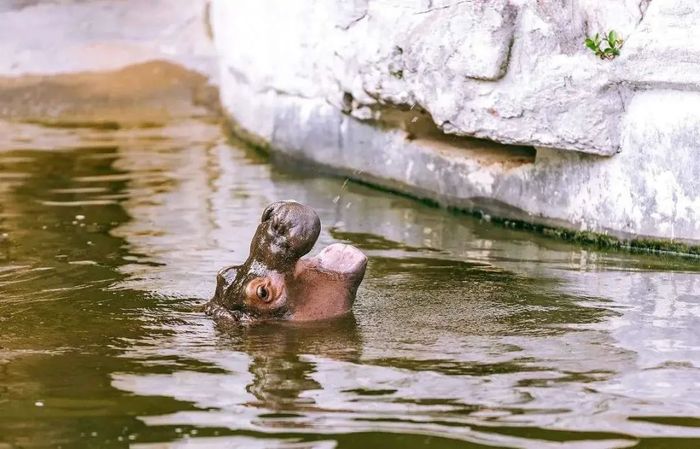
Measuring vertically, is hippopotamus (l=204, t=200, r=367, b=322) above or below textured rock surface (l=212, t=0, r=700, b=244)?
below

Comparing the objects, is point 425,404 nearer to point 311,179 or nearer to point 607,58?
point 607,58

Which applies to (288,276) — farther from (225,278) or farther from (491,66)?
(491,66)

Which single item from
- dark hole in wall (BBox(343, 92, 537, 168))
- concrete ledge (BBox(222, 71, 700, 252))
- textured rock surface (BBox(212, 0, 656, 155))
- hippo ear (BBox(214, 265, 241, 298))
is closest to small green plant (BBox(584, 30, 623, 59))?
Answer: textured rock surface (BBox(212, 0, 656, 155))

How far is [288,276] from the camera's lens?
511 cm

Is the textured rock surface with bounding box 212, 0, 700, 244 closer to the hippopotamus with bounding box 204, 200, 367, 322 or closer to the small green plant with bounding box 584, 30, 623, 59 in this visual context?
the small green plant with bounding box 584, 30, 623, 59

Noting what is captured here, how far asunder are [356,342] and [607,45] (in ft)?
9.03

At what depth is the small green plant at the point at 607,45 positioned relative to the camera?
21.6 feet

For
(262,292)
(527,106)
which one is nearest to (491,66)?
(527,106)

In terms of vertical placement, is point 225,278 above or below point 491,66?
below

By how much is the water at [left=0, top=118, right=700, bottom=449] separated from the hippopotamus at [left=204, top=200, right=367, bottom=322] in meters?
0.11

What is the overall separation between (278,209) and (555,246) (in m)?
2.47

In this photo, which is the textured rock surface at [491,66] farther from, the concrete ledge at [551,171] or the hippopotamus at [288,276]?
the hippopotamus at [288,276]

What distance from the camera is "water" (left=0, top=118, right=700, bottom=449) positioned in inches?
147

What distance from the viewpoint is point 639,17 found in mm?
6672
